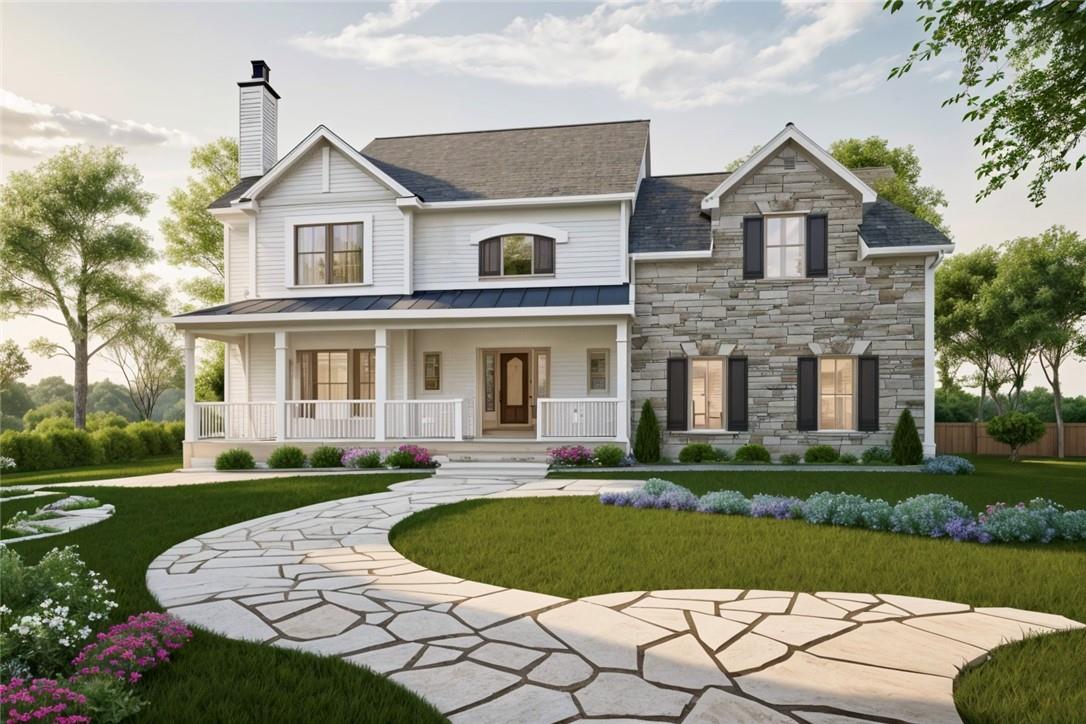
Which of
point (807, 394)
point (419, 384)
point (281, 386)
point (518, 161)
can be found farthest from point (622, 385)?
point (281, 386)

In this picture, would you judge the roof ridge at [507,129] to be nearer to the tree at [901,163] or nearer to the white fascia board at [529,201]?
the white fascia board at [529,201]

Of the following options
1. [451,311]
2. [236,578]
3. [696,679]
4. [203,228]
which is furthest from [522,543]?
[203,228]

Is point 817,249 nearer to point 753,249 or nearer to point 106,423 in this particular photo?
point 753,249

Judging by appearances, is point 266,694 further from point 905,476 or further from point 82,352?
point 82,352

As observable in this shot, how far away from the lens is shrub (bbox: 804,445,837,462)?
1430 cm

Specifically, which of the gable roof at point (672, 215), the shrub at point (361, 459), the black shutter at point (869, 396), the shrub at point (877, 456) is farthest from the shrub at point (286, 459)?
the black shutter at point (869, 396)

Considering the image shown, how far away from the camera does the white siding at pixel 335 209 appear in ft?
53.0

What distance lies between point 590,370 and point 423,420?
13.6 feet

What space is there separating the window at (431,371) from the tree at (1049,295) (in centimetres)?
1772

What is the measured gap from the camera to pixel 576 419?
47.6 ft

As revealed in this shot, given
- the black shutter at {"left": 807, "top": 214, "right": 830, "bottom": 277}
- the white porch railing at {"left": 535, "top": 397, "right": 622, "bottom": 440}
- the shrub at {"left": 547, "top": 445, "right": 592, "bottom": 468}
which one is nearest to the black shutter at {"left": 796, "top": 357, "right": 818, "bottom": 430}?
the black shutter at {"left": 807, "top": 214, "right": 830, "bottom": 277}

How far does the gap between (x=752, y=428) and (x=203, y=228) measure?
76.3ft

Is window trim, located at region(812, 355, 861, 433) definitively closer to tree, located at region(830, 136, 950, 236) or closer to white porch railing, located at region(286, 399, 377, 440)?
white porch railing, located at region(286, 399, 377, 440)

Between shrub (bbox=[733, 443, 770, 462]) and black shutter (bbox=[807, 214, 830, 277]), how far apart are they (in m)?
4.06
